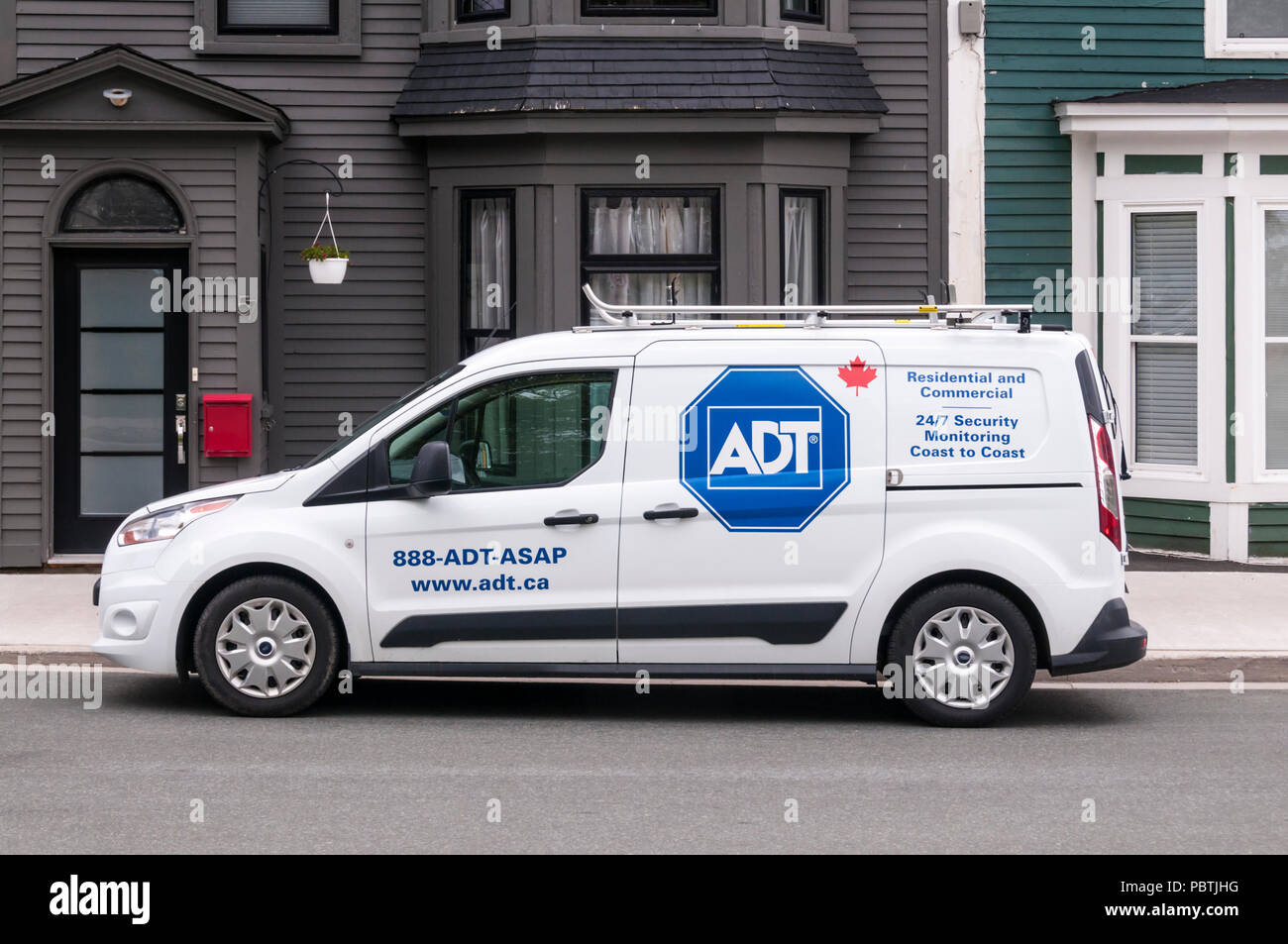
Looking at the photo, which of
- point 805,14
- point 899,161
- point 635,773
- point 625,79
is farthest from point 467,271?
point 635,773

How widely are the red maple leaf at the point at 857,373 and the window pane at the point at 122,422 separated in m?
7.25

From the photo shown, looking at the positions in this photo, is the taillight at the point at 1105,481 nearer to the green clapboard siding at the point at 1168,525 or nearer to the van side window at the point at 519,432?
the van side window at the point at 519,432

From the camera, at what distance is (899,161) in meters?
14.5

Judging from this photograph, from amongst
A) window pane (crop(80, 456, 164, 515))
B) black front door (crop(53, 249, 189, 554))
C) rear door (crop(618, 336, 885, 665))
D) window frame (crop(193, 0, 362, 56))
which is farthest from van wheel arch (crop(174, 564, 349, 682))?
window frame (crop(193, 0, 362, 56))

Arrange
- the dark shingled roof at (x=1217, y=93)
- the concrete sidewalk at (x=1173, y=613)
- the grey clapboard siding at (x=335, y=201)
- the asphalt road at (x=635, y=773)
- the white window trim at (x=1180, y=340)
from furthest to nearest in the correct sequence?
1. the grey clapboard siding at (x=335, y=201)
2. the white window trim at (x=1180, y=340)
3. the dark shingled roof at (x=1217, y=93)
4. the concrete sidewalk at (x=1173, y=613)
5. the asphalt road at (x=635, y=773)

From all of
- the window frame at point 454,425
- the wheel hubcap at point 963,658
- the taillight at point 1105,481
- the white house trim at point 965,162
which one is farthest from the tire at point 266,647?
the white house trim at point 965,162

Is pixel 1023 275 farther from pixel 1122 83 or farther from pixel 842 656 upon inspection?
pixel 842 656

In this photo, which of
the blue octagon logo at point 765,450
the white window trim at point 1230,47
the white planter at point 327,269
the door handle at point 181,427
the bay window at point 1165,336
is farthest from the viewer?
the white window trim at point 1230,47

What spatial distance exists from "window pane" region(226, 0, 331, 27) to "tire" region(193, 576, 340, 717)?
7.19m

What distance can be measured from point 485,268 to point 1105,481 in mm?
7083

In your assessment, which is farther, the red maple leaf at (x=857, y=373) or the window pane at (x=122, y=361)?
the window pane at (x=122, y=361)

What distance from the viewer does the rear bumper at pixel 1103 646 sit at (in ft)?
27.4

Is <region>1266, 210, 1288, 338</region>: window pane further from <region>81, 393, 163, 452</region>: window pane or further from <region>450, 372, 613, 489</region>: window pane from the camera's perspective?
<region>81, 393, 163, 452</region>: window pane

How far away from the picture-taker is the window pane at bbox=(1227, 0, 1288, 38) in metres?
14.4
